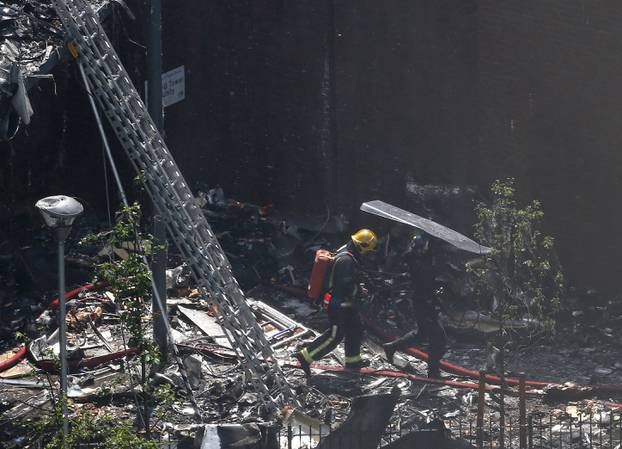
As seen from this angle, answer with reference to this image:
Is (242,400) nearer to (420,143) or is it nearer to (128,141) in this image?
(128,141)

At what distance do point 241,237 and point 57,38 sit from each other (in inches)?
166

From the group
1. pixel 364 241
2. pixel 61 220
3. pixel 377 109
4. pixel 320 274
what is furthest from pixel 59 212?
pixel 377 109

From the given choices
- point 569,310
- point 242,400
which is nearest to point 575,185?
point 569,310

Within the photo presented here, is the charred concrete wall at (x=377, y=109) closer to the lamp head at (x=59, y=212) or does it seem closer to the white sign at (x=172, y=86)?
the white sign at (x=172, y=86)

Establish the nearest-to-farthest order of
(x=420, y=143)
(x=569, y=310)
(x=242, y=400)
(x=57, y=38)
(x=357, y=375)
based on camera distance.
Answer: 1. (x=242, y=400)
2. (x=357, y=375)
3. (x=57, y=38)
4. (x=569, y=310)
5. (x=420, y=143)

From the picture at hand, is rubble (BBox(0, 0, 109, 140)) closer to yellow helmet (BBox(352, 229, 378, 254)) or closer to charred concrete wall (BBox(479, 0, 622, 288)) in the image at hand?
yellow helmet (BBox(352, 229, 378, 254))

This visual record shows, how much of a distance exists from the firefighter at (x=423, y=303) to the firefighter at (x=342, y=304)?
614mm

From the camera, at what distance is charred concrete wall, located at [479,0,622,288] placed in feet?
49.0

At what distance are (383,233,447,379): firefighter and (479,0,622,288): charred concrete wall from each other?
330 centimetres

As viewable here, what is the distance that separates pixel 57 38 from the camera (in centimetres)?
1391

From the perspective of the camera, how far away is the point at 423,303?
501 inches

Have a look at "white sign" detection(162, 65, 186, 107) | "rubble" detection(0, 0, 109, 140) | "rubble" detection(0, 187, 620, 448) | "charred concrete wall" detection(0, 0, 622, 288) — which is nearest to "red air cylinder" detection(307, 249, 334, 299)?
"rubble" detection(0, 187, 620, 448)

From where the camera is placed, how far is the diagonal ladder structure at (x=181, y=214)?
1139 cm

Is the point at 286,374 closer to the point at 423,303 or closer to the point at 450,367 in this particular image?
the point at 423,303
